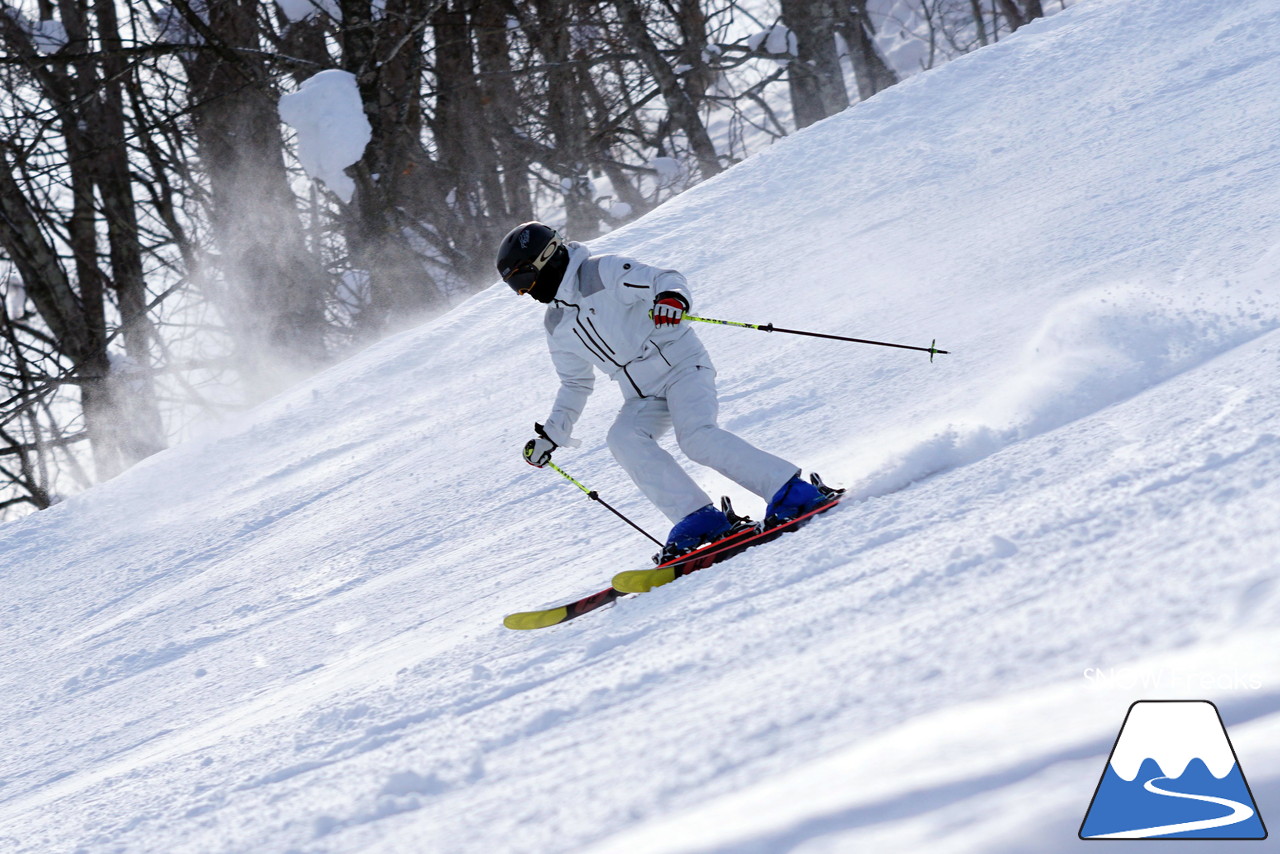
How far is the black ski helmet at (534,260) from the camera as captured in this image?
3.86 metres

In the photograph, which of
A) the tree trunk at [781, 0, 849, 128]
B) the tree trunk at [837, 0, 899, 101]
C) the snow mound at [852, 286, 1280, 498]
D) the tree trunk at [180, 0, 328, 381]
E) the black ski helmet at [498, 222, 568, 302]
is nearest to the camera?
the snow mound at [852, 286, 1280, 498]

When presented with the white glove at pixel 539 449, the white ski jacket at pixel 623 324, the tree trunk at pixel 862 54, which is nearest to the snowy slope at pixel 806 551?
the white glove at pixel 539 449

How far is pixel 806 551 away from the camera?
3178mm

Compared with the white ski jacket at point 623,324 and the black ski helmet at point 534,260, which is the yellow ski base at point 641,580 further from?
the black ski helmet at point 534,260

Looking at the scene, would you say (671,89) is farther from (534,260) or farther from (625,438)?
(625,438)

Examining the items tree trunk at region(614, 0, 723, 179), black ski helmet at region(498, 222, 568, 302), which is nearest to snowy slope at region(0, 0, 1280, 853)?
black ski helmet at region(498, 222, 568, 302)

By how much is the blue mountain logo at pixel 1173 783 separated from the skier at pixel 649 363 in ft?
6.49

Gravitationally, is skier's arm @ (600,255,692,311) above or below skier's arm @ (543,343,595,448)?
above

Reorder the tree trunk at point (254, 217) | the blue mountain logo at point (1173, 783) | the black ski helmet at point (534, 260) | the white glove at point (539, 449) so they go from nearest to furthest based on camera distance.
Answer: the blue mountain logo at point (1173, 783), the black ski helmet at point (534, 260), the white glove at point (539, 449), the tree trunk at point (254, 217)

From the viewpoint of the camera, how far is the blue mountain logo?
4.93 ft

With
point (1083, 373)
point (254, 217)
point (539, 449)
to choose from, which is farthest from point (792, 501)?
point (254, 217)

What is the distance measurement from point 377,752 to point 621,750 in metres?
0.75

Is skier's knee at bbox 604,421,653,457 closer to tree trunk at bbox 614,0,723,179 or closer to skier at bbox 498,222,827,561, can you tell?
skier at bbox 498,222,827,561

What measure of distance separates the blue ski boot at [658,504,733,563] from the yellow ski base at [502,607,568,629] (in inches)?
17.3
